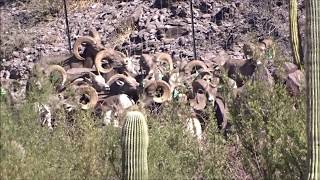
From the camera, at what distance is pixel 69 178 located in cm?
647

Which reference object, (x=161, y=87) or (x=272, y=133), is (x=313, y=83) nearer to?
(x=272, y=133)

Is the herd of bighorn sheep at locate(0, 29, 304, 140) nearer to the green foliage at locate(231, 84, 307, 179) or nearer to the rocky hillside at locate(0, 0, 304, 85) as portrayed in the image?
the green foliage at locate(231, 84, 307, 179)

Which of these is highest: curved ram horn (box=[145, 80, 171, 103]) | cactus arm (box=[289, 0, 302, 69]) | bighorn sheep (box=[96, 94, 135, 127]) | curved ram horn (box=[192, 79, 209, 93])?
cactus arm (box=[289, 0, 302, 69])

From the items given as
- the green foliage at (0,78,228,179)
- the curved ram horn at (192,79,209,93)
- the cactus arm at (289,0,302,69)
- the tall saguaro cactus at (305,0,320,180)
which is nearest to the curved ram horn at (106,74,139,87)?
the curved ram horn at (192,79,209,93)

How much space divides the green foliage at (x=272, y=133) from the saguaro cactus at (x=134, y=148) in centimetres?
100

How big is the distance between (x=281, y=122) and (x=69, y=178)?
198cm

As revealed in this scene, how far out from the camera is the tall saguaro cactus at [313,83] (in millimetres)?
5789

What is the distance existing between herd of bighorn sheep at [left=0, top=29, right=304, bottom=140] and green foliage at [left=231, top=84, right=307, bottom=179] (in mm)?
912

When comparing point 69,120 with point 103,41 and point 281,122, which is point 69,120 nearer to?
point 281,122

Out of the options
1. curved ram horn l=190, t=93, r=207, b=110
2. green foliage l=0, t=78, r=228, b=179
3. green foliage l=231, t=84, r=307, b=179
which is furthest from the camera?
curved ram horn l=190, t=93, r=207, b=110

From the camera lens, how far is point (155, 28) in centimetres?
1859

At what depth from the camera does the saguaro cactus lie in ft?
20.7

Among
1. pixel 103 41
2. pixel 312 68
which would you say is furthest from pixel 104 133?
pixel 103 41

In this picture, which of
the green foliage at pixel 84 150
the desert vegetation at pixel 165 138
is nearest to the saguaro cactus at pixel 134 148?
the desert vegetation at pixel 165 138
